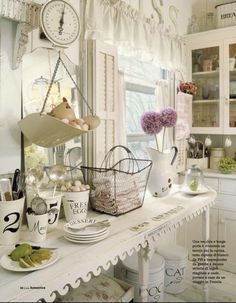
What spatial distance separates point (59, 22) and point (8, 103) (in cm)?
44

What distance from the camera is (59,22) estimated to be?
4.50ft

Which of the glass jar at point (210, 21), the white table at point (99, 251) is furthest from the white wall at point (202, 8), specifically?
the white table at point (99, 251)

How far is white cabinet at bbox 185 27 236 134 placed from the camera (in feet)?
8.97

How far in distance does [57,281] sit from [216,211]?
2073 mm

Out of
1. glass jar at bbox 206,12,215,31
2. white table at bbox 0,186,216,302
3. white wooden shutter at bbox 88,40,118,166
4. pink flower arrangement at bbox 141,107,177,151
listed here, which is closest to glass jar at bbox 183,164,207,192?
white table at bbox 0,186,216,302

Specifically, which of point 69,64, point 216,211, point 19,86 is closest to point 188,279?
point 19,86

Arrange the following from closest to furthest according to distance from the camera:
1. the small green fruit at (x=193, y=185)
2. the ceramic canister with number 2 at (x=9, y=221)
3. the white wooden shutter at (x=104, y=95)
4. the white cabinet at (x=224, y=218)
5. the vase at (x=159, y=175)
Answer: the ceramic canister with number 2 at (x=9, y=221)
the white wooden shutter at (x=104, y=95)
the vase at (x=159, y=175)
the small green fruit at (x=193, y=185)
the white cabinet at (x=224, y=218)

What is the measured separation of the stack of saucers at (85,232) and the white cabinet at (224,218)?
1563 mm

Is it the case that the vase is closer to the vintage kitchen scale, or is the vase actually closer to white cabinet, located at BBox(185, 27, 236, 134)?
the vintage kitchen scale

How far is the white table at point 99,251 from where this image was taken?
0.85m

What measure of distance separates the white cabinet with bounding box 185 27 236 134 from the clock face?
1735 mm

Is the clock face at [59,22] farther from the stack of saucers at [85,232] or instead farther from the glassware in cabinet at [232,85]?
the glassware in cabinet at [232,85]


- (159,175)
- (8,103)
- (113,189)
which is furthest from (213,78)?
(8,103)

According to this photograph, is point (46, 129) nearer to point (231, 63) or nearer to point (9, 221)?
point (9, 221)
